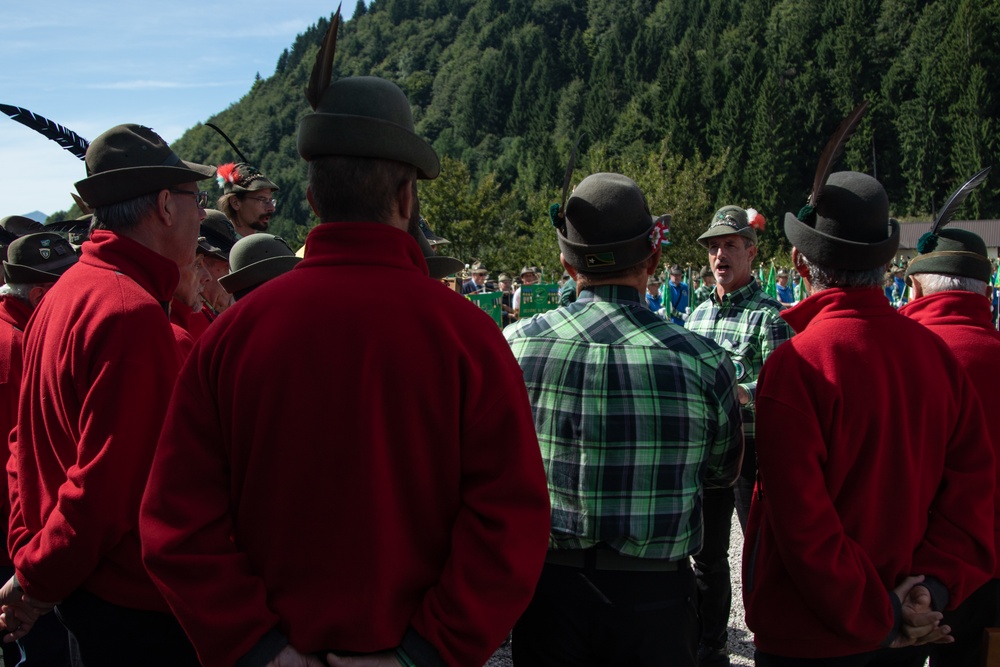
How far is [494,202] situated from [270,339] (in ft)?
178

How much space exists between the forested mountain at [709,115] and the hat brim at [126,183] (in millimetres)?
45584

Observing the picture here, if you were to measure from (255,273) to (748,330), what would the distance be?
102 inches

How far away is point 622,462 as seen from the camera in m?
2.45

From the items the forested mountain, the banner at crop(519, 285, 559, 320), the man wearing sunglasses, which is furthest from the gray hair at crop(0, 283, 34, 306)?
the forested mountain

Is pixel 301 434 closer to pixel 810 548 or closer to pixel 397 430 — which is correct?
pixel 397 430

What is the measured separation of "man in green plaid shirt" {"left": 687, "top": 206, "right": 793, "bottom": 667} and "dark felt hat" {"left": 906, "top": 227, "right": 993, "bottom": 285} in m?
0.84

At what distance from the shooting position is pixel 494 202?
181 feet

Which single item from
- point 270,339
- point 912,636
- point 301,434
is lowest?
point 912,636

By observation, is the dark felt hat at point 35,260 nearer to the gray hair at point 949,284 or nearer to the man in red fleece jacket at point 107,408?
the man in red fleece jacket at point 107,408

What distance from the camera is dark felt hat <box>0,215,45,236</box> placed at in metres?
5.53

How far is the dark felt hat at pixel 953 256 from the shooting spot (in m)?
3.28

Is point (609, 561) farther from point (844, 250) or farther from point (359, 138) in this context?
point (359, 138)

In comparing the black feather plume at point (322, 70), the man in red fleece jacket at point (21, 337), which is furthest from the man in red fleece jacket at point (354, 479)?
the man in red fleece jacket at point (21, 337)

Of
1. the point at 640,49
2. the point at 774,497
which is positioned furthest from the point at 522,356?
the point at 640,49
